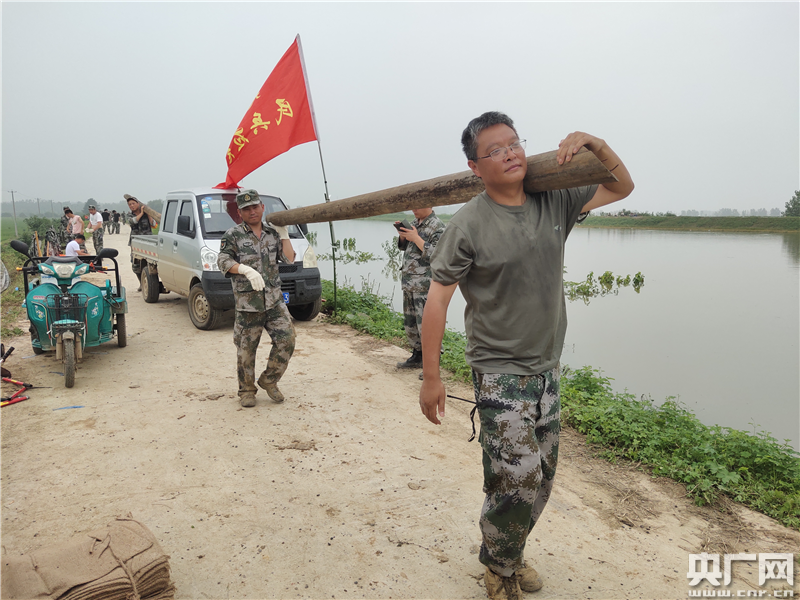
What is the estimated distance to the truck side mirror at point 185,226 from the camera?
26.8ft

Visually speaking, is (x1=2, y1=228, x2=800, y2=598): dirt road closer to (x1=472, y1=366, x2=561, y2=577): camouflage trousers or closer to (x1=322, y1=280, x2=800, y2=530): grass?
(x1=322, y1=280, x2=800, y2=530): grass

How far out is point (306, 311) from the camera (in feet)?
29.2

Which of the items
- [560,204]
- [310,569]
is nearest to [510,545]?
[310,569]

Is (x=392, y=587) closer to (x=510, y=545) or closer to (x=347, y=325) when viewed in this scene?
(x=510, y=545)

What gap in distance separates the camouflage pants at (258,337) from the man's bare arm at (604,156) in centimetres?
324

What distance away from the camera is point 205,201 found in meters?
8.20

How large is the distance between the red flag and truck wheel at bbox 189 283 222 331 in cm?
173

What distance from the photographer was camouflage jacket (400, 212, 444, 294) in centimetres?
589

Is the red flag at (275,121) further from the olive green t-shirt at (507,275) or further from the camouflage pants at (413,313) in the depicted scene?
the olive green t-shirt at (507,275)

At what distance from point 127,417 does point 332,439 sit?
75.1 inches

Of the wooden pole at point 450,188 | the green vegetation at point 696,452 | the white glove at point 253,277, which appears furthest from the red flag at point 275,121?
the green vegetation at point 696,452

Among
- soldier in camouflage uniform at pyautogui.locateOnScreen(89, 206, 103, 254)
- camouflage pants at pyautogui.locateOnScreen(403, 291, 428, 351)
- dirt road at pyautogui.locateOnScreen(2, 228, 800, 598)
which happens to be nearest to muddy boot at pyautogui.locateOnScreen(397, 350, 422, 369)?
camouflage pants at pyautogui.locateOnScreen(403, 291, 428, 351)

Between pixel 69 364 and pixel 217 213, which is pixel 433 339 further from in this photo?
pixel 217 213

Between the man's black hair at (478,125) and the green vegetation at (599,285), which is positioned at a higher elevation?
the man's black hair at (478,125)
